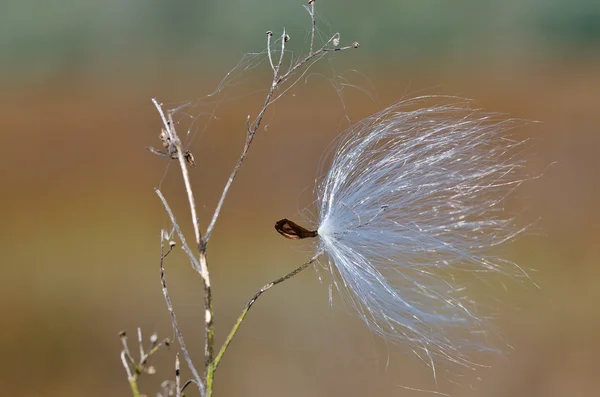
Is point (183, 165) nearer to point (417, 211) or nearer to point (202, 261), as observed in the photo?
point (202, 261)

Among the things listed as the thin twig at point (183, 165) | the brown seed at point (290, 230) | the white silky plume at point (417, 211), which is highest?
the thin twig at point (183, 165)

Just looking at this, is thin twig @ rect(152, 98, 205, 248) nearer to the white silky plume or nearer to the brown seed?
the brown seed

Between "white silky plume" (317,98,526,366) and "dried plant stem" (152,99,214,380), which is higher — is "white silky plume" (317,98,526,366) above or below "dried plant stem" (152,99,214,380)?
below

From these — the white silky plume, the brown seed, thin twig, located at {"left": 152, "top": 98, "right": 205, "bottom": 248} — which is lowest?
the white silky plume

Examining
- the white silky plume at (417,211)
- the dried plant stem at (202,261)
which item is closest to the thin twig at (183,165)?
the dried plant stem at (202,261)

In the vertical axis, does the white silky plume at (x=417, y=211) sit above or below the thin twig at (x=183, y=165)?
below

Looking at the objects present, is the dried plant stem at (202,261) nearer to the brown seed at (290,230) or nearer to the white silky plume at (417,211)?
the brown seed at (290,230)

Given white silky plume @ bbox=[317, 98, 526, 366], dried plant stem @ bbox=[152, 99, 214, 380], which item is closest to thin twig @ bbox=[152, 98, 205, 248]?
dried plant stem @ bbox=[152, 99, 214, 380]

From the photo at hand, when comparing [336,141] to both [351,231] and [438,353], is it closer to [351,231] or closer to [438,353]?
[351,231]
